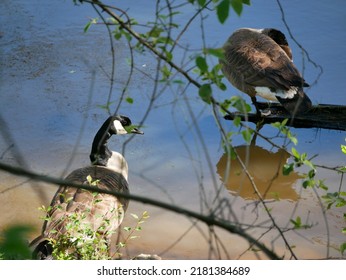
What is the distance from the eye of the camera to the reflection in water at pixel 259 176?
5.55 meters

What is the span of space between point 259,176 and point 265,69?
113 cm

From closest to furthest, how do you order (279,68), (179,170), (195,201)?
(195,201), (179,170), (279,68)

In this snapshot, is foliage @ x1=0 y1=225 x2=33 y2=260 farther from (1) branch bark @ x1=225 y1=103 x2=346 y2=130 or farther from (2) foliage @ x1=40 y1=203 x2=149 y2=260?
(1) branch bark @ x1=225 y1=103 x2=346 y2=130

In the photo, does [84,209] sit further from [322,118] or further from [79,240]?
[322,118]

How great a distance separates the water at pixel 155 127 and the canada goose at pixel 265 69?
336 millimetres

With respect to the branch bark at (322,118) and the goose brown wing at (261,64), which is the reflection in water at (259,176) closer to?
the branch bark at (322,118)

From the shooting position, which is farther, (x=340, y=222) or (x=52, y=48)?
(x=52, y=48)

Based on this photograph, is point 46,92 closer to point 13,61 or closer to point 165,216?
point 13,61

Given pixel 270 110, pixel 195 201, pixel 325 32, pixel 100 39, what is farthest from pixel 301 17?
pixel 195 201

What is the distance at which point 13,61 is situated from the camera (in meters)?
7.37

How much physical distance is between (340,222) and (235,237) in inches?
32.6

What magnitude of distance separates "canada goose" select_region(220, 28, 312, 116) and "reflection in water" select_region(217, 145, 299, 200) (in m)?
0.49

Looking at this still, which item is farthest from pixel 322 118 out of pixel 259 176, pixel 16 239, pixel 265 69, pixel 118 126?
pixel 16 239

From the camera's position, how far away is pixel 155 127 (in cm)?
634
